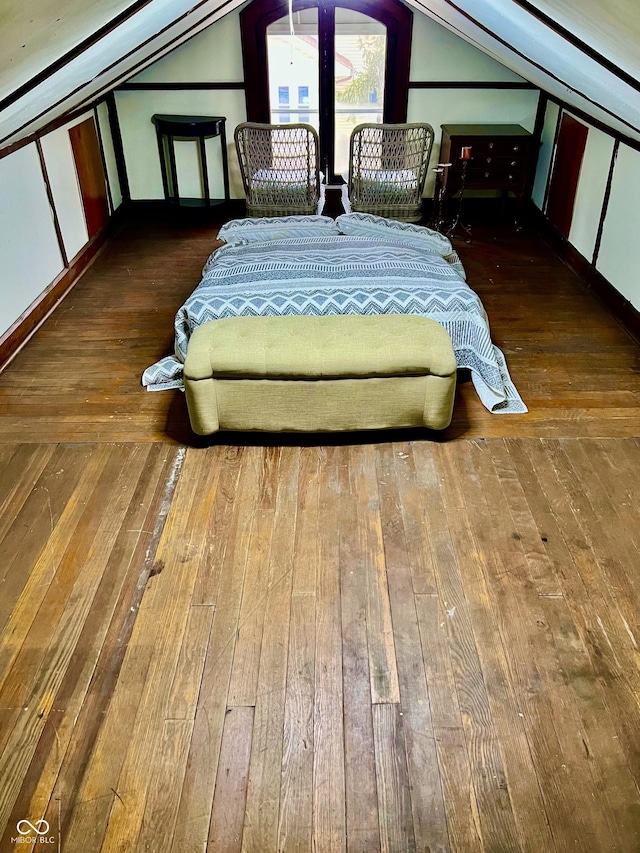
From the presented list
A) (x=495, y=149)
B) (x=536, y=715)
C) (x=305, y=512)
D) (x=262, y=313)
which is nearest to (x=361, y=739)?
(x=536, y=715)

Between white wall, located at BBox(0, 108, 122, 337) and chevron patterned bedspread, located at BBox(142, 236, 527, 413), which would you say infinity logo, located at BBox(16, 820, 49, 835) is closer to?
chevron patterned bedspread, located at BBox(142, 236, 527, 413)

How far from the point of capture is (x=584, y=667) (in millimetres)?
1919

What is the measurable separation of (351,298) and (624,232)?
1917mm

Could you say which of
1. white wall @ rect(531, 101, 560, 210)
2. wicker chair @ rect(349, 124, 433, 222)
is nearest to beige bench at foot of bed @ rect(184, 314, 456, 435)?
wicker chair @ rect(349, 124, 433, 222)

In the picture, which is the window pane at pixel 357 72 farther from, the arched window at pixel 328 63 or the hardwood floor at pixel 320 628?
the hardwood floor at pixel 320 628

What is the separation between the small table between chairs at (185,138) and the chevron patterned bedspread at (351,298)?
7.48 feet

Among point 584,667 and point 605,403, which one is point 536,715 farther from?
point 605,403

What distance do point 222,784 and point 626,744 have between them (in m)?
1.07

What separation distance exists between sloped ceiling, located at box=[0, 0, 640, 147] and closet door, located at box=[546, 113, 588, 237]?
416 mm


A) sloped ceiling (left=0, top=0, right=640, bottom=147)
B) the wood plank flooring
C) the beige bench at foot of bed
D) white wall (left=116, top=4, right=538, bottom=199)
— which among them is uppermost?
sloped ceiling (left=0, top=0, right=640, bottom=147)

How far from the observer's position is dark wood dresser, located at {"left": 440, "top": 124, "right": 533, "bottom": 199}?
5004mm

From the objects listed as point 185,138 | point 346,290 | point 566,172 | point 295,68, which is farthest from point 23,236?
point 566,172

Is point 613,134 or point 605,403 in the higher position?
point 613,134

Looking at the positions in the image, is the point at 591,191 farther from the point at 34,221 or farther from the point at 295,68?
the point at 34,221
